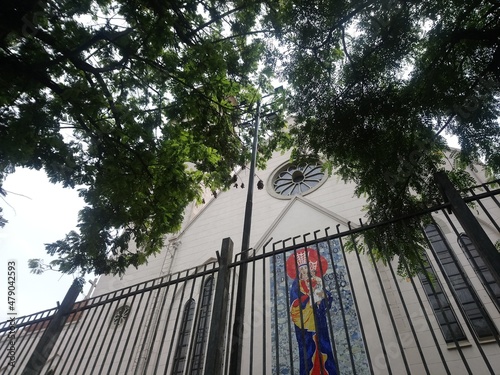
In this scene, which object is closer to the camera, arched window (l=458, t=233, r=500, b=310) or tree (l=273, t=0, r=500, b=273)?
arched window (l=458, t=233, r=500, b=310)

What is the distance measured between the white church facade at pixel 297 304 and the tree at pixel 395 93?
0.74 metres

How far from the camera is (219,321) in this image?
10.8 ft

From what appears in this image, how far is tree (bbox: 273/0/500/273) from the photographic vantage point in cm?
407

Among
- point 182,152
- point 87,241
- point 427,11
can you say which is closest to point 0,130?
point 87,241

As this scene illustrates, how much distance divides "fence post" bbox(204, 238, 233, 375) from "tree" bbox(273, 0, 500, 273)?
177 cm

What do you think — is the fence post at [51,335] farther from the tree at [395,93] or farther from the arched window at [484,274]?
the arched window at [484,274]

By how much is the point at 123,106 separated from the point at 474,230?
214 inches

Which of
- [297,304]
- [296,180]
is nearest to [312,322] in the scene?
[297,304]

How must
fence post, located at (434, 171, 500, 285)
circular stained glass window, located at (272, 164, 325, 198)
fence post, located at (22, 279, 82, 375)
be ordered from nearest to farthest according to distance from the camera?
fence post, located at (434, 171, 500, 285) < fence post, located at (22, 279, 82, 375) < circular stained glass window, located at (272, 164, 325, 198)

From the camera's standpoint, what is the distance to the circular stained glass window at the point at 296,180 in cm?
1365

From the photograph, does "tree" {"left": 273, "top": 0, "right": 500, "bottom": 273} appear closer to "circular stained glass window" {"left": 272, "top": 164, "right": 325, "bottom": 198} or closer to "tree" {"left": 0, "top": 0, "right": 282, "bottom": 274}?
"tree" {"left": 0, "top": 0, "right": 282, "bottom": 274}

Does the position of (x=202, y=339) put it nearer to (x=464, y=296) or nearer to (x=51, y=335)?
(x=51, y=335)

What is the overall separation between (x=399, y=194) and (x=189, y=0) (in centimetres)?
453

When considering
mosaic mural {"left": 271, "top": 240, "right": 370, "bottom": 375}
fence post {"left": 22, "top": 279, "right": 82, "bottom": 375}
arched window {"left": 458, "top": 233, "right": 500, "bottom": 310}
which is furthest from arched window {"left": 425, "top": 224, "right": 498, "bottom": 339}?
fence post {"left": 22, "top": 279, "right": 82, "bottom": 375}
